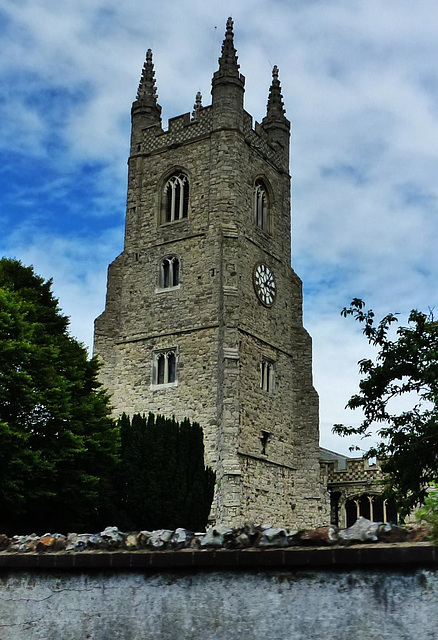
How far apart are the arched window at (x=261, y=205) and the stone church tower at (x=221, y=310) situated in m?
0.09

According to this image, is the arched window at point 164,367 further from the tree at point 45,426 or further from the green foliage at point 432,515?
the green foliage at point 432,515

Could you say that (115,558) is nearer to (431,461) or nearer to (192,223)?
(431,461)

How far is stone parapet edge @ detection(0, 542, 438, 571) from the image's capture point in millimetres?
5988

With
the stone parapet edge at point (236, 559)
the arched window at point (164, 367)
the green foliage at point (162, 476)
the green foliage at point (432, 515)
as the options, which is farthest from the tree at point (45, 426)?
the green foliage at point (432, 515)

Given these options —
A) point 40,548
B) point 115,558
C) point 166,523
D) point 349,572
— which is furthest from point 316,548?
point 166,523

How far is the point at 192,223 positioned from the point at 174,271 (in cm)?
239

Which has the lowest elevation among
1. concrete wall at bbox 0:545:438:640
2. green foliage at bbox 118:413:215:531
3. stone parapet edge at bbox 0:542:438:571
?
concrete wall at bbox 0:545:438:640

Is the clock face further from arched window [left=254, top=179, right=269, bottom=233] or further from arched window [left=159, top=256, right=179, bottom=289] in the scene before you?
arched window [left=159, top=256, right=179, bottom=289]

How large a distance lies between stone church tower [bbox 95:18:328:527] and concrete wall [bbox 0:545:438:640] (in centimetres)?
2536

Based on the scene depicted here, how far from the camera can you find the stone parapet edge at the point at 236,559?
19.6 ft

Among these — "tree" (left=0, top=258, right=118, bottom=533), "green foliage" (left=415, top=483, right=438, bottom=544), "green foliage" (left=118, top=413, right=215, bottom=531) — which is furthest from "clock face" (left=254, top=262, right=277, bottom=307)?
"green foliage" (left=415, top=483, right=438, bottom=544)

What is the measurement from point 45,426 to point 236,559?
17.8 metres

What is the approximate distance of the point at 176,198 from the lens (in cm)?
3969

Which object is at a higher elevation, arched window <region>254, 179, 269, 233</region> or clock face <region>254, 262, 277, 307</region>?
arched window <region>254, 179, 269, 233</region>
